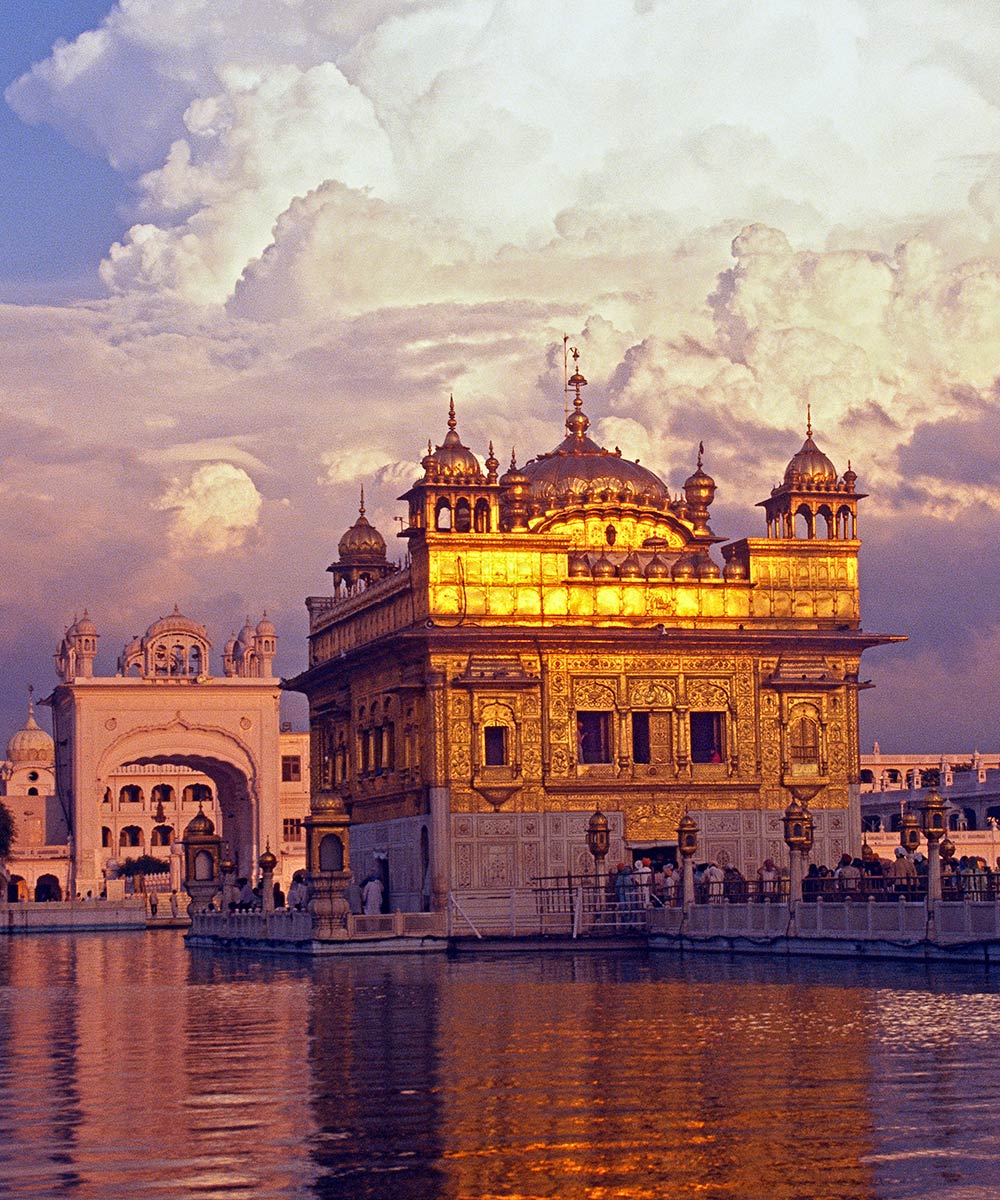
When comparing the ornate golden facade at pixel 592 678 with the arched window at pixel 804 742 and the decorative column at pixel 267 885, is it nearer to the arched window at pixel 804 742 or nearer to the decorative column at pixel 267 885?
the arched window at pixel 804 742

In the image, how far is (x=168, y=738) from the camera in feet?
290

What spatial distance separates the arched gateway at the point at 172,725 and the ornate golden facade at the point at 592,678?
45.2m

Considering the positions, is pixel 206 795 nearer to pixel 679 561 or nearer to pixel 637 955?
pixel 679 561

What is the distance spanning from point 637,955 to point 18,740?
280ft

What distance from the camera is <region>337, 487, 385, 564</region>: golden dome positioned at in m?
48.7

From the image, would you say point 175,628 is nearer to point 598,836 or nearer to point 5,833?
point 5,833

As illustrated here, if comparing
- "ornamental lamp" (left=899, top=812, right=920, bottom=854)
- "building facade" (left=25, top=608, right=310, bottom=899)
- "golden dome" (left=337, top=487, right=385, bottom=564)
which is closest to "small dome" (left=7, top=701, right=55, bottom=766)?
"building facade" (left=25, top=608, right=310, bottom=899)

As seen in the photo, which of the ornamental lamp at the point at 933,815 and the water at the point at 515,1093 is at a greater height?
the ornamental lamp at the point at 933,815

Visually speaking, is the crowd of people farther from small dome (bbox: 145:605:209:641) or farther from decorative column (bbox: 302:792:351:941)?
small dome (bbox: 145:605:209:641)

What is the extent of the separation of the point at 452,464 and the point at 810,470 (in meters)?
7.10

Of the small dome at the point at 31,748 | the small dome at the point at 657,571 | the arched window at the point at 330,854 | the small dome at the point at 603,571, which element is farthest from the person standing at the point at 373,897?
the small dome at the point at 31,748

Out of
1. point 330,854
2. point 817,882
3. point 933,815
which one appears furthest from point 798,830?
point 330,854

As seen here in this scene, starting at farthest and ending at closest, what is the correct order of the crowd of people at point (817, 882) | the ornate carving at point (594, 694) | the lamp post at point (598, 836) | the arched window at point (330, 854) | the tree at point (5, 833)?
1. the tree at point (5, 833)
2. the ornate carving at point (594, 694)
3. the lamp post at point (598, 836)
4. the arched window at point (330, 854)
5. the crowd of people at point (817, 882)

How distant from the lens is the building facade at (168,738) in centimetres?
8681
